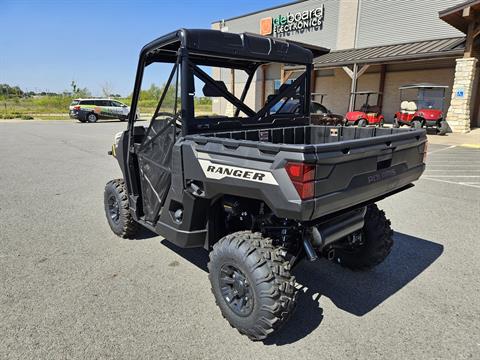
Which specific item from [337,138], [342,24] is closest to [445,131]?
[342,24]

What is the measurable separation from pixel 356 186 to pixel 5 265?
3.51m

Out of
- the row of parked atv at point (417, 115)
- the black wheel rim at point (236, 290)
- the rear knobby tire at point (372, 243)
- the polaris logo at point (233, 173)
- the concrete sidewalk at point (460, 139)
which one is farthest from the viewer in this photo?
the row of parked atv at point (417, 115)

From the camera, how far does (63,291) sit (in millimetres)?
3045

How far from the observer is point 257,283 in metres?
2.32

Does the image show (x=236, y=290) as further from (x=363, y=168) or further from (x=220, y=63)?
(x=220, y=63)

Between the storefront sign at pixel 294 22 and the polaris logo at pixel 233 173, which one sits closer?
the polaris logo at pixel 233 173

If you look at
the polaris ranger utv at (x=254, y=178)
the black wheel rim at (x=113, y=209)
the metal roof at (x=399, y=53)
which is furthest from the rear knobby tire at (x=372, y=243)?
the metal roof at (x=399, y=53)

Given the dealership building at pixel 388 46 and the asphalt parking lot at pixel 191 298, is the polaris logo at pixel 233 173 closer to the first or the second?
the asphalt parking lot at pixel 191 298

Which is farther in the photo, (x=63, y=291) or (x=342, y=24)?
(x=342, y=24)

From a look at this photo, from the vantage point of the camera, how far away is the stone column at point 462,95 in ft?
48.4

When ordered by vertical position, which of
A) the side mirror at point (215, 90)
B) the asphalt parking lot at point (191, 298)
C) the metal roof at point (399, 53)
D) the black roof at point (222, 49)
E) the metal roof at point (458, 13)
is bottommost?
the asphalt parking lot at point (191, 298)

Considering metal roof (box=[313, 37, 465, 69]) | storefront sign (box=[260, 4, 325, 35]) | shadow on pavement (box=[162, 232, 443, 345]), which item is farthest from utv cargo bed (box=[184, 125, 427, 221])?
storefront sign (box=[260, 4, 325, 35])

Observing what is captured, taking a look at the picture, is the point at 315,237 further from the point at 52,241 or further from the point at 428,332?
the point at 52,241

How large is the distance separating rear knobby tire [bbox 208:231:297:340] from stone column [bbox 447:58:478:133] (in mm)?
16344
